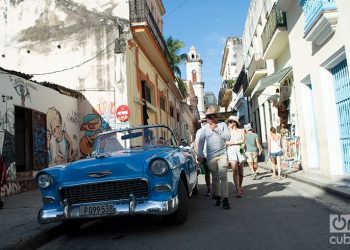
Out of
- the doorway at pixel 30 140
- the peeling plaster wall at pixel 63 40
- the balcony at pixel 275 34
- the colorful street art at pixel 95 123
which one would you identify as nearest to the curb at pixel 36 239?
the doorway at pixel 30 140

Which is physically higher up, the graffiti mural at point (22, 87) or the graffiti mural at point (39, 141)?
the graffiti mural at point (22, 87)

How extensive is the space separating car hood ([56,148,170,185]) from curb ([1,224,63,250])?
0.81 meters

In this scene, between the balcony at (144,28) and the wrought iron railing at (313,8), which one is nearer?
the wrought iron railing at (313,8)

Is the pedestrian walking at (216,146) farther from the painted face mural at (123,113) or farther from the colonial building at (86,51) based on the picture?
the colonial building at (86,51)

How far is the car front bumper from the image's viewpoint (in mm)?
4844

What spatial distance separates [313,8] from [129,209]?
701 cm

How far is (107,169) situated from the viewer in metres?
5.12

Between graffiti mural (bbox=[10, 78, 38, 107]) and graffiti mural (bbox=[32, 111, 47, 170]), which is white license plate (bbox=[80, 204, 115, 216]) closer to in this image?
graffiti mural (bbox=[10, 78, 38, 107])

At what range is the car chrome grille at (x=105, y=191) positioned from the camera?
5035 millimetres

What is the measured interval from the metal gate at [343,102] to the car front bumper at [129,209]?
5.72 metres

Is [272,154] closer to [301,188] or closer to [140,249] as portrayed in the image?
[301,188]

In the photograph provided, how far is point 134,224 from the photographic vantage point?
237 inches

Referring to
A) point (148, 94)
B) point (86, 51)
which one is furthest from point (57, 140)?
point (148, 94)

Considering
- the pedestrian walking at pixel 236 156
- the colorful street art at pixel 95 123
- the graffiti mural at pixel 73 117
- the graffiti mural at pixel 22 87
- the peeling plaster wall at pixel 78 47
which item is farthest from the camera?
the peeling plaster wall at pixel 78 47
